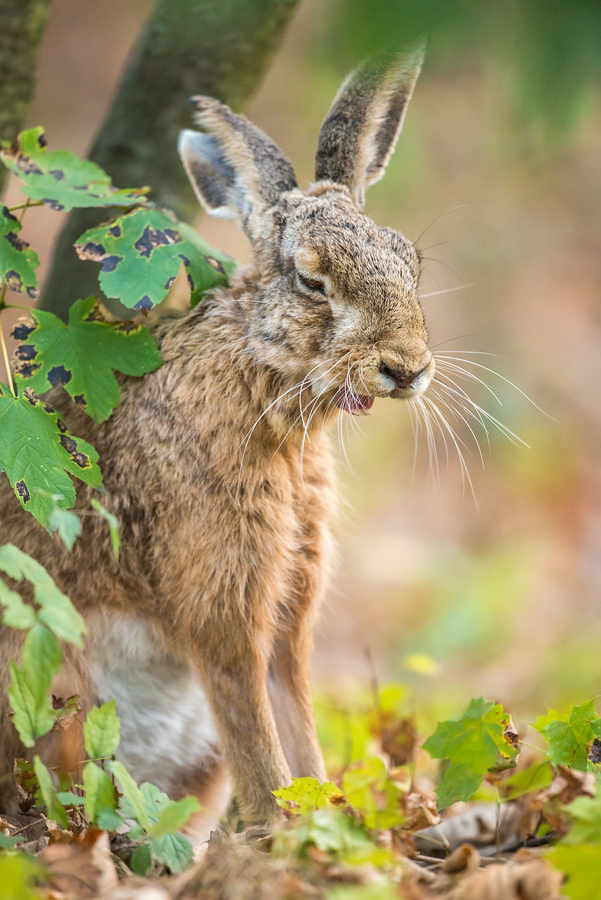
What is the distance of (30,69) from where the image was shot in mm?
3746

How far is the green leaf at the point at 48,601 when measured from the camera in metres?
1.94

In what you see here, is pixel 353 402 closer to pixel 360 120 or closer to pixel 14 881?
pixel 360 120

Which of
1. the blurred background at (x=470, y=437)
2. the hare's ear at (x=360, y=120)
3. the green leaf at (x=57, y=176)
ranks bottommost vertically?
the blurred background at (x=470, y=437)

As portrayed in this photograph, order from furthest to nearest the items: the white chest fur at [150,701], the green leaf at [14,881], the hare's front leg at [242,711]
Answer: the white chest fur at [150,701], the hare's front leg at [242,711], the green leaf at [14,881]

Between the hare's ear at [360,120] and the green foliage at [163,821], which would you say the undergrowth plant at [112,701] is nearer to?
the green foliage at [163,821]

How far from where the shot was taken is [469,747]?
2.56m

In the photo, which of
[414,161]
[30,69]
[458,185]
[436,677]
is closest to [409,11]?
[30,69]

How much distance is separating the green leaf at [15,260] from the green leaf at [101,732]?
1320mm

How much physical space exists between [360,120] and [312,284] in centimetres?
77

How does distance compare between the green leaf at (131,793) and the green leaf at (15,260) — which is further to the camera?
the green leaf at (15,260)

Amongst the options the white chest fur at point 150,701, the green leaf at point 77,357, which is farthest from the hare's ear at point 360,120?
the white chest fur at point 150,701

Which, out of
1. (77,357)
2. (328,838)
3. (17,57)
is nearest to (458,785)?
(328,838)

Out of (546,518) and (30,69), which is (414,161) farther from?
(546,518)

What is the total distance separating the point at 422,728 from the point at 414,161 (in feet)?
9.22
